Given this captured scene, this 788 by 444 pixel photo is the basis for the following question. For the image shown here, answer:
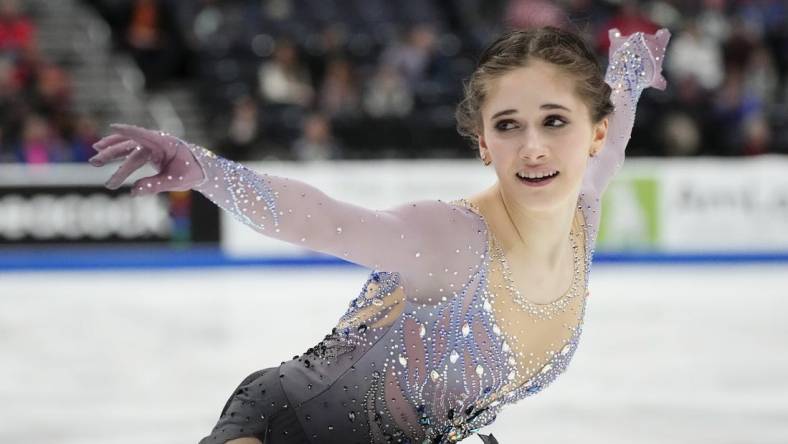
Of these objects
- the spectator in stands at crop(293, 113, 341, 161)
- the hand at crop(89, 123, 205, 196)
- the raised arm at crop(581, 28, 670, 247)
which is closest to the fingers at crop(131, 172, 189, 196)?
the hand at crop(89, 123, 205, 196)

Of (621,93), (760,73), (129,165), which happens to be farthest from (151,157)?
(760,73)

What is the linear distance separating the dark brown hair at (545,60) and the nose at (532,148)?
135mm

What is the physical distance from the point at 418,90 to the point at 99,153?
352 inches

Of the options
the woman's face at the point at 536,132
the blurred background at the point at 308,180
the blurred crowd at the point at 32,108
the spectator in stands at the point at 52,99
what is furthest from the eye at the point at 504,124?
the spectator in stands at the point at 52,99

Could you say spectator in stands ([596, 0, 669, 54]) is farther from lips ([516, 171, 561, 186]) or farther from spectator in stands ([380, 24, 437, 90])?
lips ([516, 171, 561, 186])

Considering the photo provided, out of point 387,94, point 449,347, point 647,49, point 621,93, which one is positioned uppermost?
point 387,94

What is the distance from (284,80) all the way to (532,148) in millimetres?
8496

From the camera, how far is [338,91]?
10.4 m

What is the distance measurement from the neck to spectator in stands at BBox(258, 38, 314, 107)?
8.24 metres

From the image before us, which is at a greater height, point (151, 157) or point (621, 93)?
point (621, 93)

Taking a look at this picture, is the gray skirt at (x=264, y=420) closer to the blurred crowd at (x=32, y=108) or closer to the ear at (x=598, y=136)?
the ear at (x=598, y=136)

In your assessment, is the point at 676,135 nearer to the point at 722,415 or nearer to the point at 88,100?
the point at 88,100

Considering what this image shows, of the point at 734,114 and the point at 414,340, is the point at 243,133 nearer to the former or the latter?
the point at 734,114

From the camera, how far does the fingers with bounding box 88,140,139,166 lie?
67.7 inches
